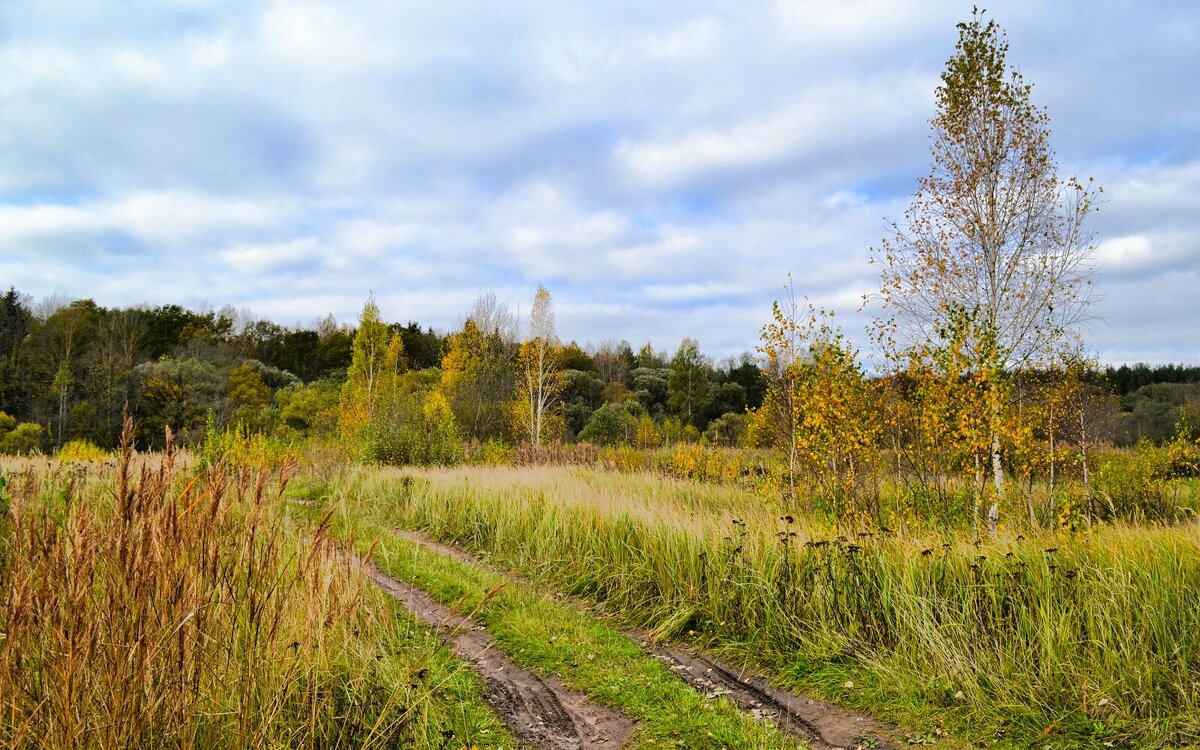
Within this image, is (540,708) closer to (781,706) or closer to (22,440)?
(781,706)

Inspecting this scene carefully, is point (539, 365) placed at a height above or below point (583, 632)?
above

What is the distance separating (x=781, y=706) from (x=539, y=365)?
74.3 ft

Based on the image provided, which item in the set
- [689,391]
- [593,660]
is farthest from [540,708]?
[689,391]

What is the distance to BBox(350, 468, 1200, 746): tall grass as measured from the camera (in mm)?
3596

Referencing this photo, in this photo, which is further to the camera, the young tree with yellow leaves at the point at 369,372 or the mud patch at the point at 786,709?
the young tree with yellow leaves at the point at 369,372

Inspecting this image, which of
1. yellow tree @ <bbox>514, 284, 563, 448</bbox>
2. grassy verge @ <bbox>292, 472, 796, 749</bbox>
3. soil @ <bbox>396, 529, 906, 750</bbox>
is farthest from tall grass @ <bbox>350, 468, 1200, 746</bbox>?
yellow tree @ <bbox>514, 284, 563, 448</bbox>

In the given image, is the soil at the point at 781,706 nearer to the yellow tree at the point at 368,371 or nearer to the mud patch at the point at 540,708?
the mud patch at the point at 540,708

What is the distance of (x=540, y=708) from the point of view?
399cm

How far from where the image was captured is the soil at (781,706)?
3.61 meters

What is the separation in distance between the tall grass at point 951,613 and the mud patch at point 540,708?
1.27 meters

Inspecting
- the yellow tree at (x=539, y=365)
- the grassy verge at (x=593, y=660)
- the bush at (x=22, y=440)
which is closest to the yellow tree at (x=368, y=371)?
the yellow tree at (x=539, y=365)

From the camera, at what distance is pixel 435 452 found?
55.6ft

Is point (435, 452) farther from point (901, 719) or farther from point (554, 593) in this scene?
point (901, 719)

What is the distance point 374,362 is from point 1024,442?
24.2 m
